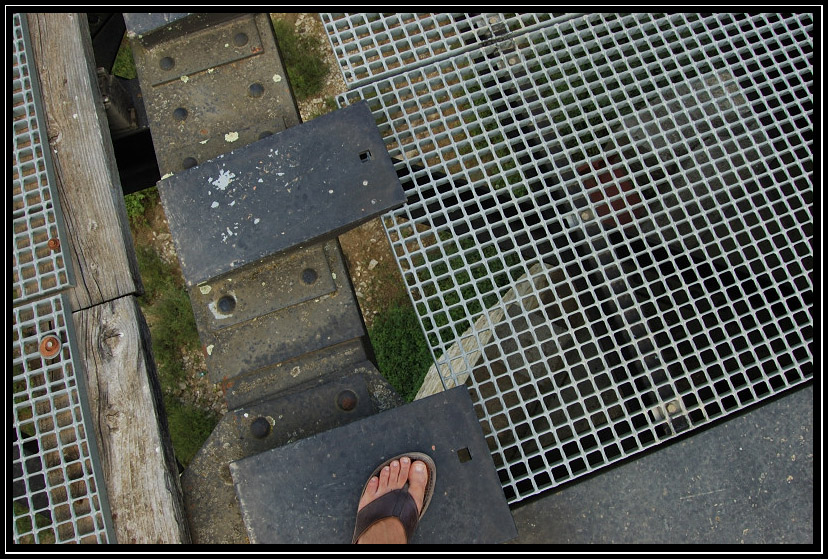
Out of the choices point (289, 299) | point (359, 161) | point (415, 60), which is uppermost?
point (415, 60)

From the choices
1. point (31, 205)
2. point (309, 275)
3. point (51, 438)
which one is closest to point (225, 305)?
point (309, 275)

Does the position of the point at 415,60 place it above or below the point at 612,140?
above

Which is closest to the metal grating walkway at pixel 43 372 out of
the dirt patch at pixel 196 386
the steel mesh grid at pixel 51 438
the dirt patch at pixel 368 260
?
the steel mesh grid at pixel 51 438

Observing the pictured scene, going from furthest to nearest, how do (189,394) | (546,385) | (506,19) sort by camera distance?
(189,394), (546,385), (506,19)

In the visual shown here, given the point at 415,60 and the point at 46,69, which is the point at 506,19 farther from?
the point at 46,69

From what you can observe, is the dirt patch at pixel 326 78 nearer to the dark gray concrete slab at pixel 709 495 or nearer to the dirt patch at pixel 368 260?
the dirt patch at pixel 368 260

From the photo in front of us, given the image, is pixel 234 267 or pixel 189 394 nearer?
pixel 234 267

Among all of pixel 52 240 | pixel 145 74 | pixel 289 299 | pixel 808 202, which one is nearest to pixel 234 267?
pixel 289 299

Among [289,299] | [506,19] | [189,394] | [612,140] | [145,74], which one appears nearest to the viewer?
[289,299]

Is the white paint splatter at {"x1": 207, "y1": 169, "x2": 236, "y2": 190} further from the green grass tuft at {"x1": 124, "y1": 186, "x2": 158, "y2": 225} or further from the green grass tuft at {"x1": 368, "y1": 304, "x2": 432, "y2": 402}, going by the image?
the green grass tuft at {"x1": 124, "y1": 186, "x2": 158, "y2": 225}
